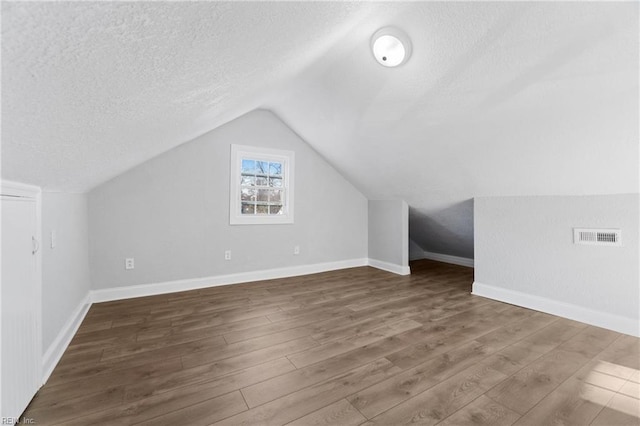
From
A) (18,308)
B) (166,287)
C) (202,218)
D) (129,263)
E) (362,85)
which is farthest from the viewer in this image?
(202,218)

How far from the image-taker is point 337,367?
1.73 m

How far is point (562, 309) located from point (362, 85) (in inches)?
109

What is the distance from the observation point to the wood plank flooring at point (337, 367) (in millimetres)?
1345

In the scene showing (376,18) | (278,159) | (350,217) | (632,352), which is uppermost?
(376,18)

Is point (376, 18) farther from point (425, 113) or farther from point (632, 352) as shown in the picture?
point (632, 352)

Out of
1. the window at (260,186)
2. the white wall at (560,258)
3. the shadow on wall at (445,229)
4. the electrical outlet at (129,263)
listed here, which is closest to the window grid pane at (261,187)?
the window at (260,186)

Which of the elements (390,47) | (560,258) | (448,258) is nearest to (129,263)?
(390,47)

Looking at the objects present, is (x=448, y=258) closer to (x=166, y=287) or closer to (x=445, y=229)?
(x=445, y=229)

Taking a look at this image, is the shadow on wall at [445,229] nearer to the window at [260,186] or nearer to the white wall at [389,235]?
the white wall at [389,235]

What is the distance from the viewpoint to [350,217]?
15.2 ft

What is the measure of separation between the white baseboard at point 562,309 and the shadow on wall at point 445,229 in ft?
3.07

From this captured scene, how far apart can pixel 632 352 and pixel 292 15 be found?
9.81 feet

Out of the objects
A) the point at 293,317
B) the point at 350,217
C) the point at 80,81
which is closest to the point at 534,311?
the point at 293,317

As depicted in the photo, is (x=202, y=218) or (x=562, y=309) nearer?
(x=562, y=309)
